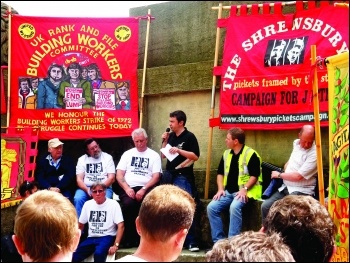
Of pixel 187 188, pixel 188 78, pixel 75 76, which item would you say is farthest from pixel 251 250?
pixel 75 76

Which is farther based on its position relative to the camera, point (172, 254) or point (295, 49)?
point (295, 49)

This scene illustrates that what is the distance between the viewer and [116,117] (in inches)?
343

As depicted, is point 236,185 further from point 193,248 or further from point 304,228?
point 304,228

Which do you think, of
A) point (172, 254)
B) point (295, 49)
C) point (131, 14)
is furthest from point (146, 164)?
point (172, 254)

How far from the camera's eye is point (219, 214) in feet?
22.6

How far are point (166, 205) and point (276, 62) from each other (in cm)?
500

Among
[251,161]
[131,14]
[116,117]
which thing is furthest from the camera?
[131,14]

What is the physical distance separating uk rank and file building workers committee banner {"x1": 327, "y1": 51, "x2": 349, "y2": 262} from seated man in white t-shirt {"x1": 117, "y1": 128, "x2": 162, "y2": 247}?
3.50 metres

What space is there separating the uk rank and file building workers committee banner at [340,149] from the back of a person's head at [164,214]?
4.82 feet

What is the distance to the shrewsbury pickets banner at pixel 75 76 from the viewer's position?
8742 millimetres

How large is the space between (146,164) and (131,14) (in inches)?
118

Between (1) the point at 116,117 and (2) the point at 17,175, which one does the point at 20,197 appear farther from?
(1) the point at 116,117

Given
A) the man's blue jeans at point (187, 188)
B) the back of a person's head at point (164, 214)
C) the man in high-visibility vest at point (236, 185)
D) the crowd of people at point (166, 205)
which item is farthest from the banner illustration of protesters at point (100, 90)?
the back of a person's head at point (164, 214)

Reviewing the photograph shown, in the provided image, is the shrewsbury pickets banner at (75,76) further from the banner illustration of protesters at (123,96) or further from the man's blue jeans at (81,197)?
the man's blue jeans at (81,197)
